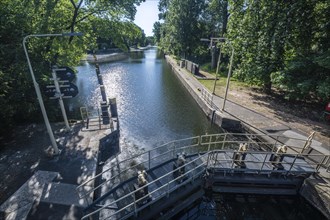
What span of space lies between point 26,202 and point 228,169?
24.1 feet

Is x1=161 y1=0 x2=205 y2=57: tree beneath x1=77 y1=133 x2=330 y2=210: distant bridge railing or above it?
above

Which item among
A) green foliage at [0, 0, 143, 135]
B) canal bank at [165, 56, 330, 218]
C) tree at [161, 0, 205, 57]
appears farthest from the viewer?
tree at [161, 0, 205, 57]

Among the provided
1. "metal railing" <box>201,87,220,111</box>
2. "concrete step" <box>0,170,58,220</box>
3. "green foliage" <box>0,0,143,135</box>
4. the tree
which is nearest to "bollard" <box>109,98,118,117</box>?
"green foliage" <box>0,0,143,135</box>

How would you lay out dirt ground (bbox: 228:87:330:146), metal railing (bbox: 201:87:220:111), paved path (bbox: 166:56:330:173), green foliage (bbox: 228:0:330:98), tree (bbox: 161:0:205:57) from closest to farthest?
paved path (bbox: 166:56:330:173), dirt ground (bbox: 228:87:330:146), green foliage (bbox: 228:0:330:98), metal railing (bbox: 201:87:220:111), tree (bbox: 161:0:205:57)

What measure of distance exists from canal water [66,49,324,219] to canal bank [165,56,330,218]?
71 centimetres

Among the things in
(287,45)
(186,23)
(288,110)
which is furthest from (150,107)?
(186,23)

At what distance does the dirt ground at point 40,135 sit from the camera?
23.8ft

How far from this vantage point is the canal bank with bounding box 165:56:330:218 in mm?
6812

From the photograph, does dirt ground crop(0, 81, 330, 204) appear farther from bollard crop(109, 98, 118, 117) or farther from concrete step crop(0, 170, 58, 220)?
bollard crop(109, 98, 118, 117)

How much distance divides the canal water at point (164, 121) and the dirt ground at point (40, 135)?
13.1 ft

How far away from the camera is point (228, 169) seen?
7.43 metres

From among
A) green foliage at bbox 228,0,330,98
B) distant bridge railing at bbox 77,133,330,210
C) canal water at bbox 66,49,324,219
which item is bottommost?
canal water at bbox 66,49,324,219

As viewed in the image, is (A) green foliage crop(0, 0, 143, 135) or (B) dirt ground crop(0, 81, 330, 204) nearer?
(B) dirt ground crop(0, 81, 330, 204)

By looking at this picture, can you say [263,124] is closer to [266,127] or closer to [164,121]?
[266,127]
